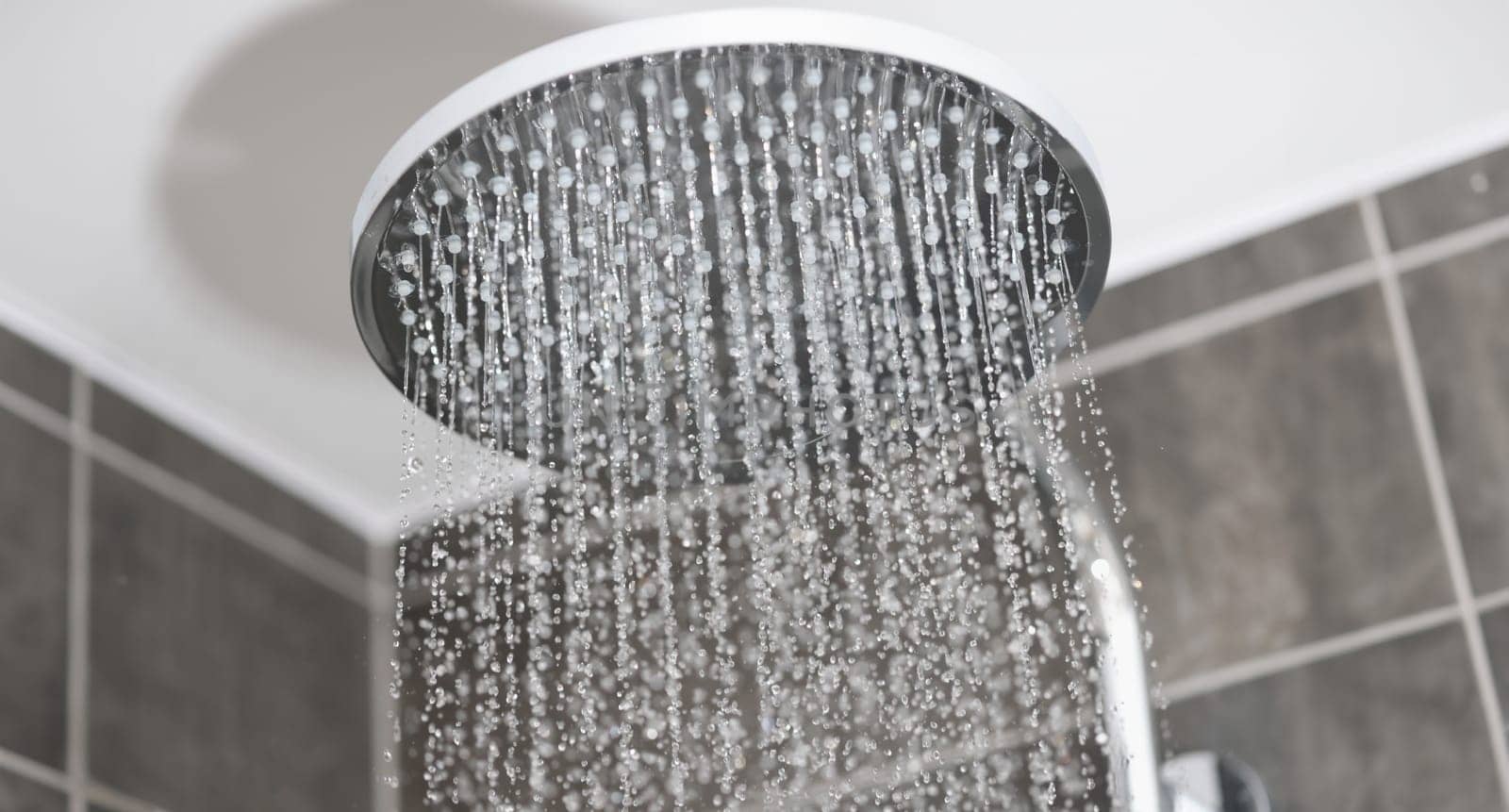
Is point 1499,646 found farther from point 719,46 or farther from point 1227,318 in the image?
point 719,46

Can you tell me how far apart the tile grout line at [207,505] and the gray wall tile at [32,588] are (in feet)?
0.06

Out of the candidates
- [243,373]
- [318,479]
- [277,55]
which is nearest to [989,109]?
A: [277,55]

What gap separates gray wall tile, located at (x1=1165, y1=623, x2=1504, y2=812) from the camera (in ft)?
5.02

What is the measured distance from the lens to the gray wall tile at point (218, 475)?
1.81 metres

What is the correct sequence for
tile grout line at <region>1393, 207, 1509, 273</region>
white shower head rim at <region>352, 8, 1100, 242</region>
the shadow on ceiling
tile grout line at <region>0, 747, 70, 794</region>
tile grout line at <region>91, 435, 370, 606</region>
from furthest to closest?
1. tile grout line at <region>91, 435, 370, 606</region>
2. tile grout line at <region>1393, 207, 1509, 273</region>
3. tile grout line at <region>0, 747, 70, 794</region>
4. the shadow on ceiling
5. white shower head rim at <region>352, 8, 1100, 242</region>

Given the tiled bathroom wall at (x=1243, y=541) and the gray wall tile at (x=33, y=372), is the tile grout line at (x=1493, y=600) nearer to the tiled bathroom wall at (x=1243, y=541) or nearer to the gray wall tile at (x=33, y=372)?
the tiled bathroom wall at (x=1243, y=541)

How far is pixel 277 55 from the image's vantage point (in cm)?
147

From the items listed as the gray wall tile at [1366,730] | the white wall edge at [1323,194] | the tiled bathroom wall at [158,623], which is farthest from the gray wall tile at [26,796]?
the white wall edge at [1323,194]

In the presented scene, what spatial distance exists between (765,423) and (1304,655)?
51 centimetres

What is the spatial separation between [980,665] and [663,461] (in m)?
0.37

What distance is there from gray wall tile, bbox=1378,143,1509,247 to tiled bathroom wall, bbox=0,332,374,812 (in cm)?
109

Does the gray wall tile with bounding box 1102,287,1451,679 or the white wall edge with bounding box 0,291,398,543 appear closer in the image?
the gray wall tile with bounding box 1102,287,1451,679

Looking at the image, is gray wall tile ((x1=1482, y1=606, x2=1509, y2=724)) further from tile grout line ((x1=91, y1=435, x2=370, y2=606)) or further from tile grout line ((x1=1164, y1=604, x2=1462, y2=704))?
tile grout line ((x1=91, y1=435, x2=370, y2=606))

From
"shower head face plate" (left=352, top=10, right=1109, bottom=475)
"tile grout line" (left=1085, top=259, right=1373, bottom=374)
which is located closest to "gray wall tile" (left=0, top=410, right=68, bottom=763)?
"shower head face plate" (left=352, top=10, right=1109, bottom=475)
